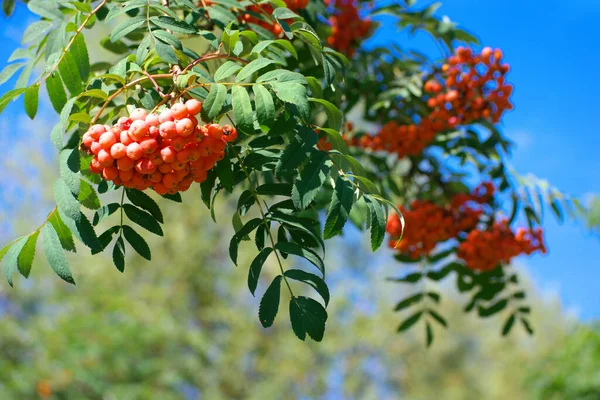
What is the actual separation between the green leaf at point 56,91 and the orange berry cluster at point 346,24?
50.4 inches

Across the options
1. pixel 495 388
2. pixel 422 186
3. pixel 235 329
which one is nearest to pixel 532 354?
pixel 495 388

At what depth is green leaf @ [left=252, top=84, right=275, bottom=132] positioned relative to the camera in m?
1.10

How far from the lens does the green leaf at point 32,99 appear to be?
1426 millimetres

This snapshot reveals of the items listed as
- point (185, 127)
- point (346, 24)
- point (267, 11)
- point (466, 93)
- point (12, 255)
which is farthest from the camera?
point (346, 24)

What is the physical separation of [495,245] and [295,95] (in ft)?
4.46

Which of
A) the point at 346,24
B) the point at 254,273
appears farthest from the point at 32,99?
the point at 346,24

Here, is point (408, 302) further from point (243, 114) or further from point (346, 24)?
point (243, 114)

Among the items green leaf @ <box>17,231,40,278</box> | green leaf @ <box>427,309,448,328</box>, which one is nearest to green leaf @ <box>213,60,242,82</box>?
green leaf @ <box>17,231,40,278</box>

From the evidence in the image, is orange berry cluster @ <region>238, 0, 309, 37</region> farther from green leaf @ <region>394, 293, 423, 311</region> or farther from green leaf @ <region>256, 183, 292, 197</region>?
green leaf @ <region>394, 293, 423, 311</region>

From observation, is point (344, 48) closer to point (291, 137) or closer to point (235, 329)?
point (291, 137)

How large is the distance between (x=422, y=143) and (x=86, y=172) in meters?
1.35

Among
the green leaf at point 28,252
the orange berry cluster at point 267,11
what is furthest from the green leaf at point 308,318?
the orange berry cluster at point 267,11

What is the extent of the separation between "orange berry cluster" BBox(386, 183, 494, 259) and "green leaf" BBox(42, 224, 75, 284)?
49.2 inches

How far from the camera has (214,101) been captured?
43.8 inches
